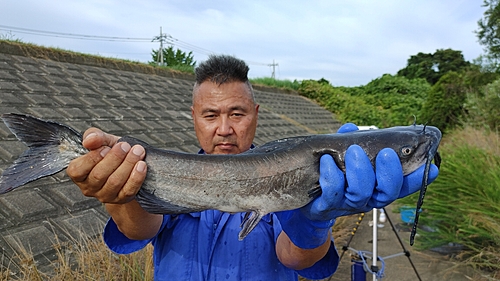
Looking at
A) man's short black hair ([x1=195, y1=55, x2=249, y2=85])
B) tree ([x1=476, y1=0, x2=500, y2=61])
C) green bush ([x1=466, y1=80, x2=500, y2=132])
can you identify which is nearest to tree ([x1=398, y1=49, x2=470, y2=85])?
tree ([x1=476, y1=0, x2=500, y2=61])

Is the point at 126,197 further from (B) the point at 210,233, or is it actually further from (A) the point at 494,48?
(A) the point at 494,48

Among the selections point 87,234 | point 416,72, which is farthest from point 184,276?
point 416,72

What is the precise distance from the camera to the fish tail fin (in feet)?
5.41

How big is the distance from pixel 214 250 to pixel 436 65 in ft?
158

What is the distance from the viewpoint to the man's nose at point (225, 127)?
243 cm

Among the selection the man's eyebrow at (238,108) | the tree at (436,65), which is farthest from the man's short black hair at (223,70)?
the tree at (436,65)

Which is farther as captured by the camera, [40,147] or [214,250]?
[214,250]

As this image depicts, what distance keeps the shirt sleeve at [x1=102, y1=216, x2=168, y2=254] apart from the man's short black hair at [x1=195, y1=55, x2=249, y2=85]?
40.5 inches

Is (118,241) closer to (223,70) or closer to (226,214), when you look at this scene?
(226,214)

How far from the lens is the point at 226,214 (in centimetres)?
225

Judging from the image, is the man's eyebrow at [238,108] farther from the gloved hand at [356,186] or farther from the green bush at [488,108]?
the green bush at [488,108]

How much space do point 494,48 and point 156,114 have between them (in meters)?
16.7

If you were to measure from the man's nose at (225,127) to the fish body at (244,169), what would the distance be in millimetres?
634

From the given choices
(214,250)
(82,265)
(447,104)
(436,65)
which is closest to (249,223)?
(214,250)
